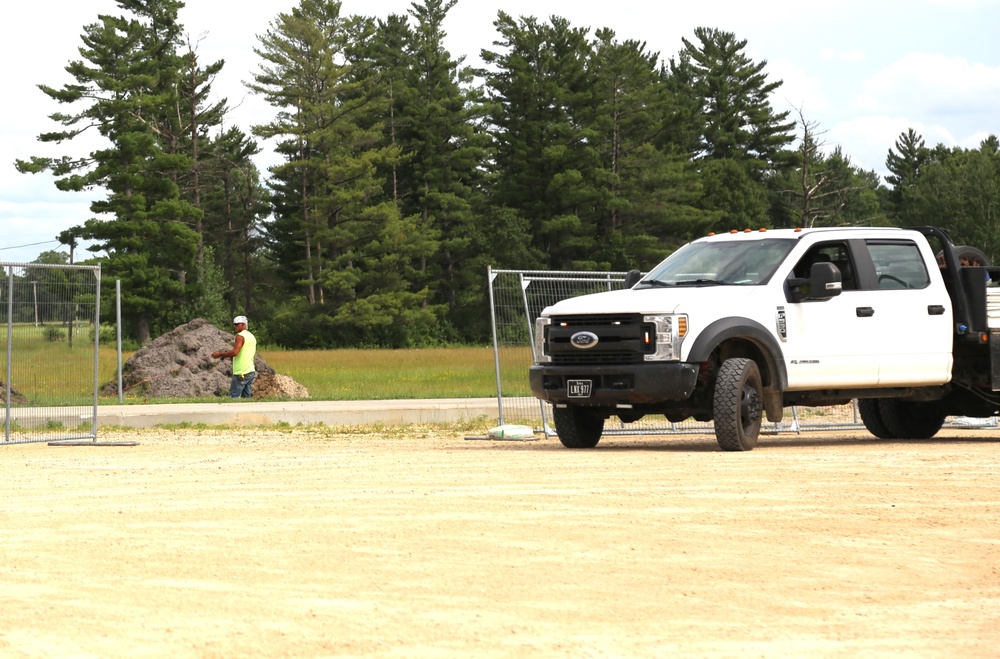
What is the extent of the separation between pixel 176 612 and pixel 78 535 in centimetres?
296

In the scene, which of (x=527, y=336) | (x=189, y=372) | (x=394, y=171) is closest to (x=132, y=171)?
(x=394, y=171)

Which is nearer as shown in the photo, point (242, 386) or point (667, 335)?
point (667, 335)

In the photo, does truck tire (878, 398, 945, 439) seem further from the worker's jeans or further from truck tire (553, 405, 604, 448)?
the worker's jeans

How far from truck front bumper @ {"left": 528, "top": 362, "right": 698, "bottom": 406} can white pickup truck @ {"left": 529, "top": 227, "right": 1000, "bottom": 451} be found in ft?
0.04

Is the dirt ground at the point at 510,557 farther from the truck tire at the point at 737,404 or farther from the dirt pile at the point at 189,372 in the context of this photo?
the dirt pile at the point at 189,372

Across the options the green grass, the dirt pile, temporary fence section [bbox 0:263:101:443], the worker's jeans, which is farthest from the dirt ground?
the dirt pile

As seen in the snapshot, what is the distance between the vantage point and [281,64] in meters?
78.2

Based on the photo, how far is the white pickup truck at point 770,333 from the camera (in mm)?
14836

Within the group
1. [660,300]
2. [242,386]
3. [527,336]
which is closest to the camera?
[660,300]

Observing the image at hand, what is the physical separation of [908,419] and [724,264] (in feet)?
13.2

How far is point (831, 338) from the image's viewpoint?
15.7 metres

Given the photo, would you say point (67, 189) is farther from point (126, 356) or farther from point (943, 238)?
point (943, 238)

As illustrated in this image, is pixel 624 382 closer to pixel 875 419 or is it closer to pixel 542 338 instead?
pixel 542 338

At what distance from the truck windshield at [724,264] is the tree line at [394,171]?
55600mm
